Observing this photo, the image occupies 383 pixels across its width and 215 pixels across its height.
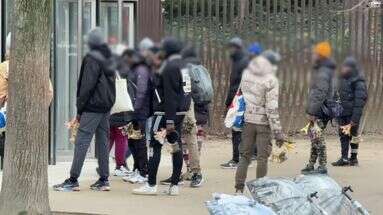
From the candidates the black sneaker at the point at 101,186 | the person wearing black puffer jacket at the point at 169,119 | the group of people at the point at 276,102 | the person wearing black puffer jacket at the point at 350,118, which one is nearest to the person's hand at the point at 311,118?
the group of people at the point at 276,102

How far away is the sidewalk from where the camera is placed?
26.6 ft

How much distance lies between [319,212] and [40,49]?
2768mm

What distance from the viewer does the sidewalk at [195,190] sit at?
8117mm

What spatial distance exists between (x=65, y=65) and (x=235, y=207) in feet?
16.5

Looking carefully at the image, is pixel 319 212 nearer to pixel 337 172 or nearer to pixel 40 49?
pixel 40 49

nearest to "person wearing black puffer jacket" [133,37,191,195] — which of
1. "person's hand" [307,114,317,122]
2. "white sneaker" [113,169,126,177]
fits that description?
"white sneaker" [113,169,126,177]

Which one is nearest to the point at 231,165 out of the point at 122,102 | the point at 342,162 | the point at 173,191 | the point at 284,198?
the point at 342,162

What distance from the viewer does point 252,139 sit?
8375mm

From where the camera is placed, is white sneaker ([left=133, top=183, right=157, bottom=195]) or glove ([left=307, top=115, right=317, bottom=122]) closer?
white sneaker ([left=133, top=183, right=157, bottom=195])

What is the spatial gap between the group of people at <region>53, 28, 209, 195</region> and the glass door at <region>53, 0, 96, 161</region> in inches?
48.4

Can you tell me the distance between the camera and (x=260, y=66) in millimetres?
6070

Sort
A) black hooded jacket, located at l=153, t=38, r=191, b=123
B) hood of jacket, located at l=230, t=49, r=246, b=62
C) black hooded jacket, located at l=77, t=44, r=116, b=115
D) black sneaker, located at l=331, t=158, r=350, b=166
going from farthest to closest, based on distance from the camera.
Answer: black sneaker, located at l=331, t=158, r=350, b=166, black hooded jacket, located at l=77, t=44, r=116, b=115, black hooded jacket, located at l=153, t=38, r=191, b=123, hood of jacket, located at l=230, t=49, r=246, b=62

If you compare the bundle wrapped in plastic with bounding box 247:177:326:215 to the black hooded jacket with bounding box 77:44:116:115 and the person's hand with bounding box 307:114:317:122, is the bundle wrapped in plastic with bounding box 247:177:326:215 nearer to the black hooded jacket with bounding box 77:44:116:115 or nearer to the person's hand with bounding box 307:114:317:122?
the black hooded jacket with bounding box 77:44:116:115

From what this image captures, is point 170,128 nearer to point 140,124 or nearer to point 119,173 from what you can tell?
point 140,124
